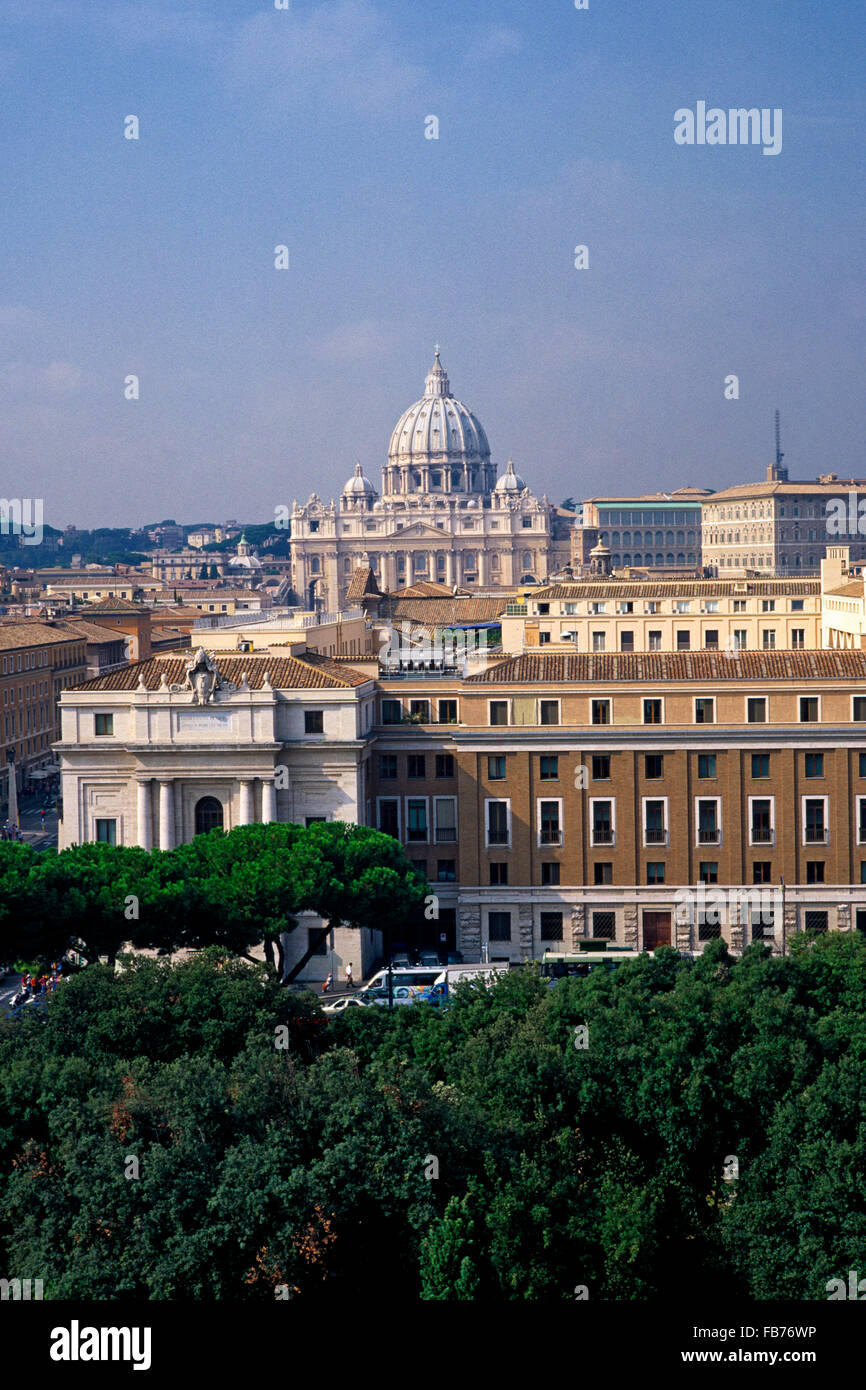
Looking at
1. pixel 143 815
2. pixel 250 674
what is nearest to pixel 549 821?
pixel 250 674

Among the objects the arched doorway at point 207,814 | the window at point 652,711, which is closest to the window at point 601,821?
the window at point 652,711

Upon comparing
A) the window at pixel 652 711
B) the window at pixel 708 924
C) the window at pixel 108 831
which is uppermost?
the window at pixel 652 711

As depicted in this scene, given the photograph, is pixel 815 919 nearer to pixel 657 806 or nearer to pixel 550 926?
pixel 657 806

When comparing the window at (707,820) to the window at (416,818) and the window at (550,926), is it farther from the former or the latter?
the window at (416,818)

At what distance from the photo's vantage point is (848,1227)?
77.4 feet

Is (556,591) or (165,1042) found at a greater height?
(556,591)

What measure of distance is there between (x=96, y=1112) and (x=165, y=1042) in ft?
14.8

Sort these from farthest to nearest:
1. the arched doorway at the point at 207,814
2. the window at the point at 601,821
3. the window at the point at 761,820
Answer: the arched doorway at the point at 207,814, the window at the point at 601,821, the window at the point at 761,820

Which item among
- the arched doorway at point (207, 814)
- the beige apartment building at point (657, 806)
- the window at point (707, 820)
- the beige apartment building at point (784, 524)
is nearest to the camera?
the beige apartment building at point (657, 806)

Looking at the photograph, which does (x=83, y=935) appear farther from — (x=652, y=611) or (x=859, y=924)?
(x=652, y=611)

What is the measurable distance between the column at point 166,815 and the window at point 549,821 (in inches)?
351

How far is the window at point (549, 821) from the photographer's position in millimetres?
47844

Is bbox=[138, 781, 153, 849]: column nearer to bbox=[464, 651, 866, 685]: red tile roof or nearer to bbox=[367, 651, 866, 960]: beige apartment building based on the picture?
bbox=[367, 651, 866, 960]: beige apartment building
